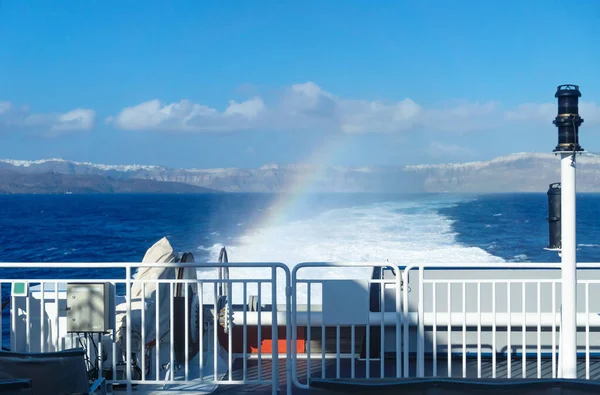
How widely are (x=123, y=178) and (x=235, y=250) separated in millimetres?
84689

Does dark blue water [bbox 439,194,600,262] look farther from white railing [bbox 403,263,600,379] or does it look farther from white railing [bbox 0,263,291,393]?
white railing [bbox 0,263,291,393]

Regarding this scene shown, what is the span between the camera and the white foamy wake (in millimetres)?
22891

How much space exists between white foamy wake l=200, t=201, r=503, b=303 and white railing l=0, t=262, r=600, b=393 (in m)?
10.3

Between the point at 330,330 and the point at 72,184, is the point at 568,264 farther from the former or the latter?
the point at 72,184

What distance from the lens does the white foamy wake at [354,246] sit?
22.9 meters

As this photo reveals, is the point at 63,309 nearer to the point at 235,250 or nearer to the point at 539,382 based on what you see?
the point at 539,382

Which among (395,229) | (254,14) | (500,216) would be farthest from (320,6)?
(395,229)

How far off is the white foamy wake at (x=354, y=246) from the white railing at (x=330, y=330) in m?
10.3

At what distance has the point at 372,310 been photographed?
5.59 meters

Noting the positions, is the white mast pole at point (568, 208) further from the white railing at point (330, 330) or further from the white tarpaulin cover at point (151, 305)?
the white tarpaulin cover at point (151, 305)

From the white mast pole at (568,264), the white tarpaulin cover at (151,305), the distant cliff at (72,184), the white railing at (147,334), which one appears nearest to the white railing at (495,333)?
the white mast pole at (568,264)

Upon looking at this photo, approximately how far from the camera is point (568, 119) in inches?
153

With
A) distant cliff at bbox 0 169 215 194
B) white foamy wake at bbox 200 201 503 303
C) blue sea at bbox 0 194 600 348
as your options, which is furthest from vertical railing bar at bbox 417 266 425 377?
distant cliff at bbox 0 169 215 194

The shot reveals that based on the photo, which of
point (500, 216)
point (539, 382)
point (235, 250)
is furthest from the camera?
point (500, 216)
